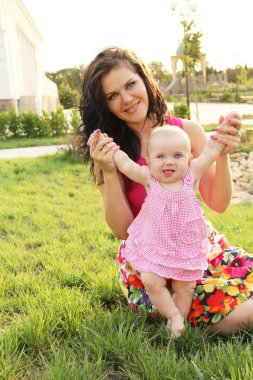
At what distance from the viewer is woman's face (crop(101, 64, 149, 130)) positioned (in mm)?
2123

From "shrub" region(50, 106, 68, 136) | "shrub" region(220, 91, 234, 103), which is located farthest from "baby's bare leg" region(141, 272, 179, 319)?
"shrub" region(220, 91, 234, 103)

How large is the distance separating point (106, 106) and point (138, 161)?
0.33 meters

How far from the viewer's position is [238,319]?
1.92m

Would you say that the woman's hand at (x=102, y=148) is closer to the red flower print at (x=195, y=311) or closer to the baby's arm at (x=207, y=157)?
the baby's arm at (x=207, y=157)

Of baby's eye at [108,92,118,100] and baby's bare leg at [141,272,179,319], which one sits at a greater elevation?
baby's eye at [108,92,118,100]

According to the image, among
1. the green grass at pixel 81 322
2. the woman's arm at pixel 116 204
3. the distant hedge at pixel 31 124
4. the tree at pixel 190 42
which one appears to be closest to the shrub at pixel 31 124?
the distant hedge at pixel 31 124

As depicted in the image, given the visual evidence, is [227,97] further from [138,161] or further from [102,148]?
[102,148]

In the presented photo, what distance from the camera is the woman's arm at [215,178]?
2146mm

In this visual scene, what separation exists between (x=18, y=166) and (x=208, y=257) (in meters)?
5.21

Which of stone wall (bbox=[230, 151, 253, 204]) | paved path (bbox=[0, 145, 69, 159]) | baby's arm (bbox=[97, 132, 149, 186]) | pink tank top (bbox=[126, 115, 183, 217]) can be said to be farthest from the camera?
paved path (bbox=[0, 145, 69, 159])

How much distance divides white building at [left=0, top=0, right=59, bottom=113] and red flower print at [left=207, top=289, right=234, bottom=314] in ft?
46.7

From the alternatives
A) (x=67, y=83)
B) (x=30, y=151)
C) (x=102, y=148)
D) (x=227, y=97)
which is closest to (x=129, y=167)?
(x=102, y=148)

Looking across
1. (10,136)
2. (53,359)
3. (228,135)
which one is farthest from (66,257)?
(10,136)

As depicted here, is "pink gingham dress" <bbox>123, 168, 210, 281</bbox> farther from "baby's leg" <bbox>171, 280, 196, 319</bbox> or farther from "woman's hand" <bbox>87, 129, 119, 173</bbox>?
"woman's hand" <bbox>87, 129, 119, 173</bbox>
